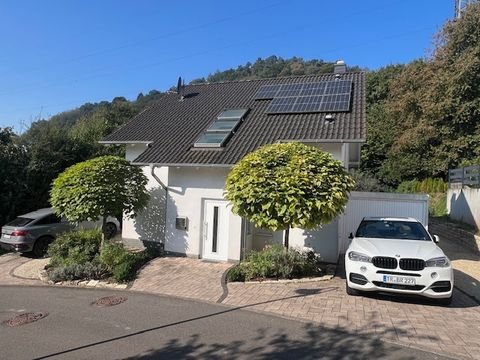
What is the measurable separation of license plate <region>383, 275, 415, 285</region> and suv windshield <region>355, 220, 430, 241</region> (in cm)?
145


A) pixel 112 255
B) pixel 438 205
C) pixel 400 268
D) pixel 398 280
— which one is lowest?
pixel 112 255

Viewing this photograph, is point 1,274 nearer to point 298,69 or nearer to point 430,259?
point 430,259

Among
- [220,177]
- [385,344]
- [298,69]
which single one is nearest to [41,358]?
[385,344]

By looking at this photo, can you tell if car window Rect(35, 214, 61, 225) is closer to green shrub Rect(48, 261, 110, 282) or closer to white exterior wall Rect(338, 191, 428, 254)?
green shrub Rect(48, 261, 110, 282)

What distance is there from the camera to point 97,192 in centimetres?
1093

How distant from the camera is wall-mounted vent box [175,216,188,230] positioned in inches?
465

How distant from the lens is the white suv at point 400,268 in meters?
6.82

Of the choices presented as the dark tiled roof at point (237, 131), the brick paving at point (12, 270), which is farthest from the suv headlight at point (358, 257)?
the brick paving at point (12, 270)

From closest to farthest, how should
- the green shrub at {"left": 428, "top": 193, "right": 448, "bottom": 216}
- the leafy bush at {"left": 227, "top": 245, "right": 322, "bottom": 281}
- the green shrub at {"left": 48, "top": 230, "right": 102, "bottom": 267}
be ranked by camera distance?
the leafy bush at {"left": 227, "top": 245, "right": 322, "bottom": 281} < the green shrub at {"left": 48, "top": 230, "right": 102, "bottom": 267} < the green shrub at {"left": 428, "top": 193, "right": 448, "bottom": 216}

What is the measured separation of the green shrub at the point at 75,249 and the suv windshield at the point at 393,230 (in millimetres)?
7553

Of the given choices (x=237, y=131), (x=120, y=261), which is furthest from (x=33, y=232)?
(x=237, y=131)

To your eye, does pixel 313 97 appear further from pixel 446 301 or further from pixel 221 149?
pixel 446 301

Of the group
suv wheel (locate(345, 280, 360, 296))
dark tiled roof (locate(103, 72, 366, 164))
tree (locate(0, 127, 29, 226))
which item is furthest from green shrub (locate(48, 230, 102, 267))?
suv wheel (locate(345, 280, 360, 296))

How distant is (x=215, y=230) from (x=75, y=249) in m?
4.14
